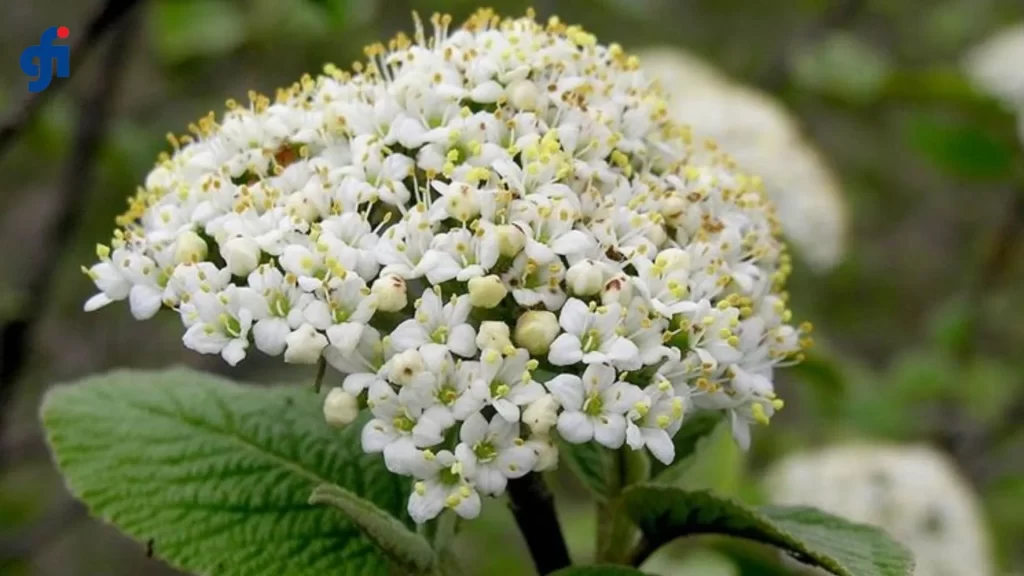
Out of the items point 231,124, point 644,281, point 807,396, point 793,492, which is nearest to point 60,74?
point 231,124

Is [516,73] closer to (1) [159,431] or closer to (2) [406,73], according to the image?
(2) [406,73]

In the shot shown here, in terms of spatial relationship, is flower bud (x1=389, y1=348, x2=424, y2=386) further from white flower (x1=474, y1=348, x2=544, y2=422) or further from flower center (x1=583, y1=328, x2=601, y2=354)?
flower center (x1=583, y1=328, x2=601, y2=354)

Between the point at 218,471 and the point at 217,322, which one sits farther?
the point at 218,471

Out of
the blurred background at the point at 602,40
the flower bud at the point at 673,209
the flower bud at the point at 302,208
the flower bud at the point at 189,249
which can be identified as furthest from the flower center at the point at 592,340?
the blurred background at the point at 602,40

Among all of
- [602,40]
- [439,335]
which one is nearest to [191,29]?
[439,335]

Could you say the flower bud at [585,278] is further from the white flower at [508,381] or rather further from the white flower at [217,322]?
the white flower at [217,322]

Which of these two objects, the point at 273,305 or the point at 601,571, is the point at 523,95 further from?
the point at 601,571

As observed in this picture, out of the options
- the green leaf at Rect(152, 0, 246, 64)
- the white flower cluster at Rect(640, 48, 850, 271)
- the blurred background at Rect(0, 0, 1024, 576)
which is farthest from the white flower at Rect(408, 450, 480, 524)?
the green leaf at Rect(152, 0, 246, 64)
